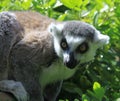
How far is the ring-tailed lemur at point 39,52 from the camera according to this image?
589cm

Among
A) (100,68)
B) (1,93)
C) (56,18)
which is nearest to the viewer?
(1,93)

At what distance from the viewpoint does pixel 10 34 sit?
6.30 meters

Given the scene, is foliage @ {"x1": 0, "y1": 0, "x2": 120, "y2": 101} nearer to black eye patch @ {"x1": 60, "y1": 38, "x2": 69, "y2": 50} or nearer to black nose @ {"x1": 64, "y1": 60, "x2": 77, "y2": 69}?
black nose @ {"x1": 64, "y1": 60, "x2": 77, "y2": 69}

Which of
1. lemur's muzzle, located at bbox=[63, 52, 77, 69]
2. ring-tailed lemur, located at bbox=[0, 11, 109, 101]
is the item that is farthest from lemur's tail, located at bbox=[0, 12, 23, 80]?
lemur's muzzle, located at bbox=[63, 52, 77, 69]

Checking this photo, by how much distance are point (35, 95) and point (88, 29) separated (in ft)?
3.98

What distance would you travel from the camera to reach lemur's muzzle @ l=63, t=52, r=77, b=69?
5568 mm

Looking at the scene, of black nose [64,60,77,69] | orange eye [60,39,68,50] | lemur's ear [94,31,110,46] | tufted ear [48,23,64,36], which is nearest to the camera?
black nose [64,60,77,69]

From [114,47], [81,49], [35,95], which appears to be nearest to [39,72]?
[35,95]

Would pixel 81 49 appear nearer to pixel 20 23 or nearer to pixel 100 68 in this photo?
pixel 100 68

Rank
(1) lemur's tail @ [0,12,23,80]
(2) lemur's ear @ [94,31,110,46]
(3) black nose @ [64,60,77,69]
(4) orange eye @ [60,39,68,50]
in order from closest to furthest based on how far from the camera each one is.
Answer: (3) black nose @ [64,60,77,69] → (4) orange eye @ [60,39,68,50] → (2) lemur's ear @ [94,31,110,46] → (1) lemur's tail @ [0,12,23,80]

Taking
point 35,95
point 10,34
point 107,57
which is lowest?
point 35,95

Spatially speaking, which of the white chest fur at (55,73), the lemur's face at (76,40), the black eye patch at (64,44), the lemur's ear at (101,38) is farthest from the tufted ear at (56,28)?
the lemur's ear at (101,38)

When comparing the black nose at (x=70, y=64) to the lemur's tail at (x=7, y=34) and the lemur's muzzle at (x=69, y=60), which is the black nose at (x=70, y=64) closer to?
the lemur's muzzle at (x=69, y=60)

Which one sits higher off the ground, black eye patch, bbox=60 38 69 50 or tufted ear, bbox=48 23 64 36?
tufted ear, bbox=48 23 64 36
